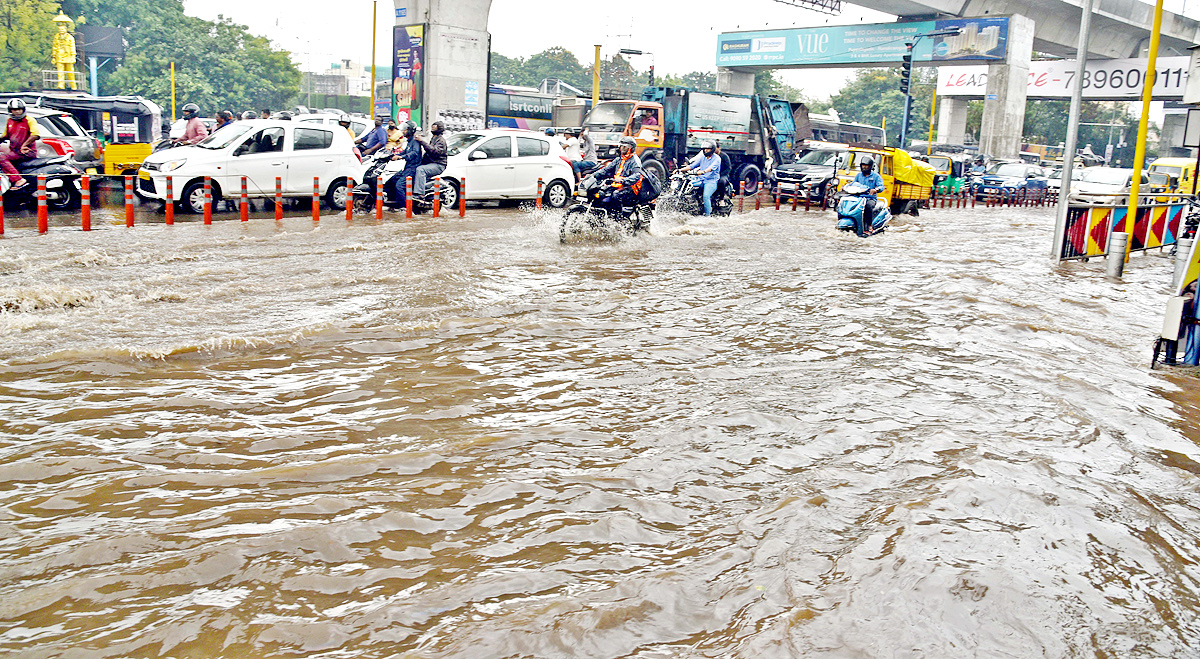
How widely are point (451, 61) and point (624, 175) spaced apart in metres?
13.6

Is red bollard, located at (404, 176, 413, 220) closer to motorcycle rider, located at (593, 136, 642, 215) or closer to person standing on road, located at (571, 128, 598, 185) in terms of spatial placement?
motorcycle rider, located at (593, 136, 642, 215)

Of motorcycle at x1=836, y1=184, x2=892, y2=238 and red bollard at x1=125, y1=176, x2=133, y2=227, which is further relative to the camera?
motorcycle at x1=836, y1=184, x2=892, y2=238

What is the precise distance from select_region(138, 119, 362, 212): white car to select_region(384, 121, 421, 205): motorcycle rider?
2.07ft

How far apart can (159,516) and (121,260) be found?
7.06m

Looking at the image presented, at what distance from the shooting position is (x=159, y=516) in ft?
12.4

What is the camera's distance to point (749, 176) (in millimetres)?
27078

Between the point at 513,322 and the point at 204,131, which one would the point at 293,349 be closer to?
the point at 513,322

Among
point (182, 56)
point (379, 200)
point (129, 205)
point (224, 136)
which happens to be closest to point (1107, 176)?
point (379, 200)

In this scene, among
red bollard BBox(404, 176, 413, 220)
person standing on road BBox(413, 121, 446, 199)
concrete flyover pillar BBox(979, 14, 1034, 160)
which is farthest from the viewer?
concrete flyover pillar BBox(979, 14, 1034, 160)

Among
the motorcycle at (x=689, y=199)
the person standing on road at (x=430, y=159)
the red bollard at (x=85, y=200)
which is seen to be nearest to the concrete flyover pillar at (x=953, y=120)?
the motorcycle at (x=689, y=199)

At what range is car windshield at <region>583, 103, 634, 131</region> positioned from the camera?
958 inches

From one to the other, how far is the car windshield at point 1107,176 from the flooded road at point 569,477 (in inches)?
693

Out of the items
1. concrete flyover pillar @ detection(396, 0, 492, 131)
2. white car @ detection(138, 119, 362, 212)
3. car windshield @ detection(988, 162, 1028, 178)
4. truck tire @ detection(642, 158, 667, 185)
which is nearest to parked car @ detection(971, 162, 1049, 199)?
car windshield @ detection(988, 162, 1028, 178)

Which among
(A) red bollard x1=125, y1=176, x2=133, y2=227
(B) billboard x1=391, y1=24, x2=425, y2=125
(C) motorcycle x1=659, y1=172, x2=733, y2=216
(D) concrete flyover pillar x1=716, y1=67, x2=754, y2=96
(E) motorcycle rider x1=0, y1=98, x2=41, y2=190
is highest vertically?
(D) concrete flyover pillar x1=716, y1=67, x2=754, y2=96
